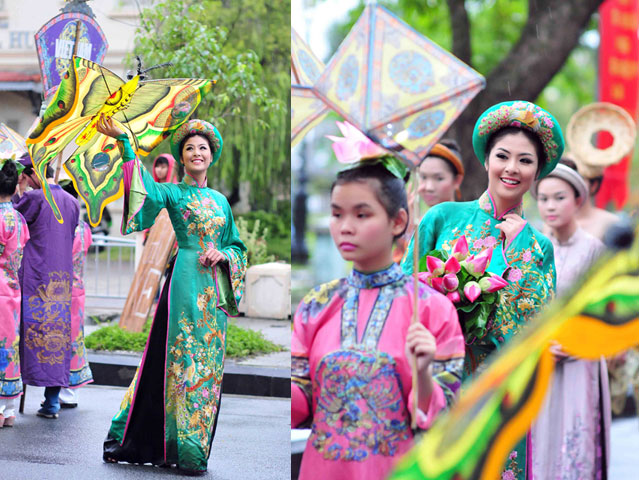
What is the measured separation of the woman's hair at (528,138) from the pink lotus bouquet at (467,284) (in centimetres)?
48

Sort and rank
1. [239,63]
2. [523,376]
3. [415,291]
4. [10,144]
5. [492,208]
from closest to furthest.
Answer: [523,376]
[415,291]
[492,208]
[10,144]
[239,63]

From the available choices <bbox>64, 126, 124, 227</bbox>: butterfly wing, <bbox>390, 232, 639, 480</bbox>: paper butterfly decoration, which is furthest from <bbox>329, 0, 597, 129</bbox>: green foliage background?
<bbox>390, 232, 639, 480</bbox>: paper butterfly decoration

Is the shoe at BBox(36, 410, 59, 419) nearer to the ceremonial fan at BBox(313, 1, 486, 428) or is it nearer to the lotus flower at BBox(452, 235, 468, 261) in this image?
the lotus flower at BBox(452, 235, 468, 261)

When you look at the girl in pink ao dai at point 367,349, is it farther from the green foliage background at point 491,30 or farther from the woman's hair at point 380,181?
the green foliage background at point 491,30

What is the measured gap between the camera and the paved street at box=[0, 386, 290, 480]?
16.0 feet

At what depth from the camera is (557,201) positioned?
5207 mm

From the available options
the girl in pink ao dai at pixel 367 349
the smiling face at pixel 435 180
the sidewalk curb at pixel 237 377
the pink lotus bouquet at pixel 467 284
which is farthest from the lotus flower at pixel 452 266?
the sidewalk curb at pixel 237 377

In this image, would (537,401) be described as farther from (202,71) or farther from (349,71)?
(202,71)

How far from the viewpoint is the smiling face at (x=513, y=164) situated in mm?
3309

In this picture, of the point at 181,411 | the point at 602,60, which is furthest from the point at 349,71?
the point at 181,411

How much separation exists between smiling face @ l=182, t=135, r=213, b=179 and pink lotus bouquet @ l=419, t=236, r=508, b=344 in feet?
6.66

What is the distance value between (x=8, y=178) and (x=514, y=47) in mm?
3151

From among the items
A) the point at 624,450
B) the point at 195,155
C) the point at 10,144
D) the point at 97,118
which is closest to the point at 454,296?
the point at 97,118

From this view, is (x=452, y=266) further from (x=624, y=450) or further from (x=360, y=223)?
(x=624, y=450)
